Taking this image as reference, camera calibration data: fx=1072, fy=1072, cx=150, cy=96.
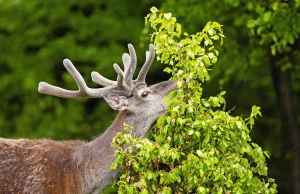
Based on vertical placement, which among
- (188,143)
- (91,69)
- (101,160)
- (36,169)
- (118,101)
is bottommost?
(36,169)

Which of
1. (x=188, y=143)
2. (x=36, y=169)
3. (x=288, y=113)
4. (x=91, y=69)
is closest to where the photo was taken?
(x=188, y=143)

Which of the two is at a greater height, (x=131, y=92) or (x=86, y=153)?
(x=131, y=92)

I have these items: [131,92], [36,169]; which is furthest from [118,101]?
[36,169]

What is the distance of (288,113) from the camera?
14.9 m

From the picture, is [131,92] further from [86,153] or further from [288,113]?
[288,113]

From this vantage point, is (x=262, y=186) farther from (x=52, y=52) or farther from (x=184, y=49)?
(x=52, y=52)

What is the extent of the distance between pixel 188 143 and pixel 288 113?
6601 mm

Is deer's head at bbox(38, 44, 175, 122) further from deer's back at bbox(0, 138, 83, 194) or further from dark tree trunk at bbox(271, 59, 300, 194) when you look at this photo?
dark tree trunk at bbox(271, 59, 300, 194)

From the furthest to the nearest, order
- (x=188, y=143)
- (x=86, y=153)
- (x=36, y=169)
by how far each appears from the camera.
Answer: (x=86, y=153) < (x=36, y=169) < (x=188, y=143)

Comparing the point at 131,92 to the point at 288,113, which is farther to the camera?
the point at 288,113

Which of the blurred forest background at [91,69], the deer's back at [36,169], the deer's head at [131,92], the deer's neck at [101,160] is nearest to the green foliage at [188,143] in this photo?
the deer's head at [131,92]

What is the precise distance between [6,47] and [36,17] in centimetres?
93

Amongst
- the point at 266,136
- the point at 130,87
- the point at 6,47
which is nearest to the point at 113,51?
the point at 6,47

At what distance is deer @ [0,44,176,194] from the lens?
912 cm
